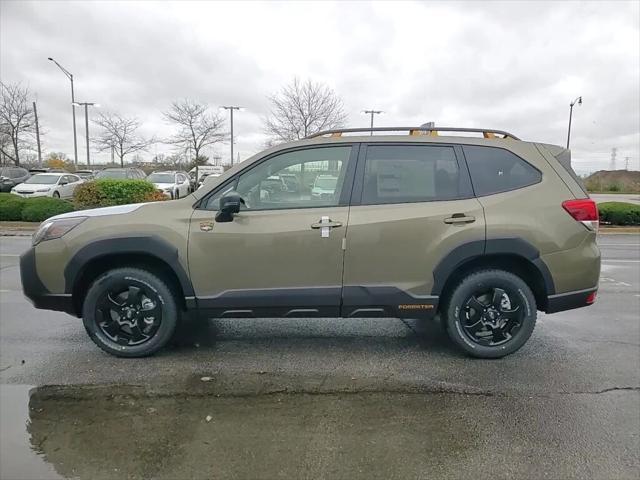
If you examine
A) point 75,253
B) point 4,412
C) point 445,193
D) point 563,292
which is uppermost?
point 445,193

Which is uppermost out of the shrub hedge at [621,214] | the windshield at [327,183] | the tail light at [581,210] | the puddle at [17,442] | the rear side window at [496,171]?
the rear side window at [496,171]

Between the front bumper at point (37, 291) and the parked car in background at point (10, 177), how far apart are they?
25932 mm

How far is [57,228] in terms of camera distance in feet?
12.3

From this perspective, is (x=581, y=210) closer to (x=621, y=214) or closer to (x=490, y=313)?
(x=490, y=313)

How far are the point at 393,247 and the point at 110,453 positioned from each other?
2.38 m

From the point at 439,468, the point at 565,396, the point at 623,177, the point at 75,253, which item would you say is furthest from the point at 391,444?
the point at 623,177

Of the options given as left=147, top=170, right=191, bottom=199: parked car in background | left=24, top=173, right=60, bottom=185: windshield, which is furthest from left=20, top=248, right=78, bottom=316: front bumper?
left=24, top=173, right=60, bottom=185: windshield

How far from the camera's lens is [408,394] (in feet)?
10.8

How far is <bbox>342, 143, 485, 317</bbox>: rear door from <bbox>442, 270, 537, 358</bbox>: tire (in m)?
0.24

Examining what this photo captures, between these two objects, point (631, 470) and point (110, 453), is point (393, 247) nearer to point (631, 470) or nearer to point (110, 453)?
point (631, 470)

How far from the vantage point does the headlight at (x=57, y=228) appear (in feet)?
12.3

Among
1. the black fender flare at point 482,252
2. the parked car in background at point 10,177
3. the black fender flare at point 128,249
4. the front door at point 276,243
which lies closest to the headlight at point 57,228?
the black fender flare at point 128,249

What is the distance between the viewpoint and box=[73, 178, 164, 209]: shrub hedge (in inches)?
579

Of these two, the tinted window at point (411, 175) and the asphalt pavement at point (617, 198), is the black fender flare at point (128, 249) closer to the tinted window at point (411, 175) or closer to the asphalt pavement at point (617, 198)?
the tinted window at point (411, 175)
